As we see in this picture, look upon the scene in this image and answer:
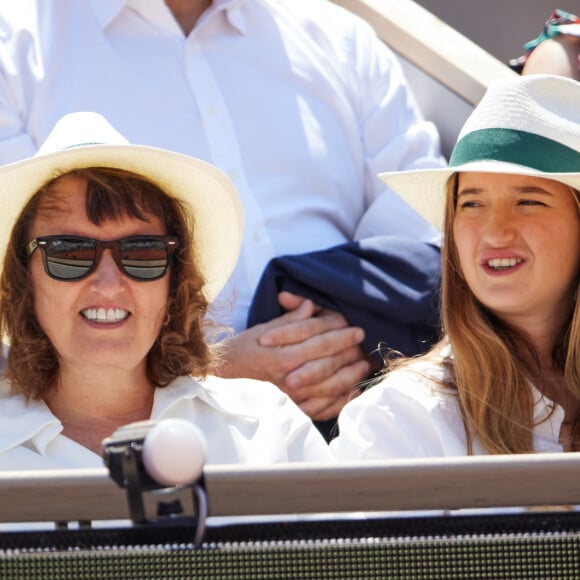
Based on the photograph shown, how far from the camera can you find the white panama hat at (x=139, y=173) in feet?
7.58

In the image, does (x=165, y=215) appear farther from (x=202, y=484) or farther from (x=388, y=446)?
(x=202, y=484)

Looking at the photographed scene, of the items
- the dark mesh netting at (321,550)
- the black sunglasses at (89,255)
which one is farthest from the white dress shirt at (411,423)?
the dark mesh netting at (321,550)

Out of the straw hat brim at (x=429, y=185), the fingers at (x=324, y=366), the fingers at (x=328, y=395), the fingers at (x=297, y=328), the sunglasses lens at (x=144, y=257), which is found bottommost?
the fingers at (x=328, y=395)

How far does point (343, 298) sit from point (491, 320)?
54 centimetres

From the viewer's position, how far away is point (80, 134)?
7.80ft

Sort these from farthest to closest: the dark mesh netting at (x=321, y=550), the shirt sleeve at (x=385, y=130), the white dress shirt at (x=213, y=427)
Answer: the shirt sleeve at (x=385, y=130), the white dress shirt at (x=213, y=427), the dark mesh netting at (x=321, y=550)

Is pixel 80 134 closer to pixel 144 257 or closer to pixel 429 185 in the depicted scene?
pixel 144 257

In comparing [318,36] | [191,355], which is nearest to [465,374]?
[191,355]

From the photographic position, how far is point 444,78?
3.61 meters

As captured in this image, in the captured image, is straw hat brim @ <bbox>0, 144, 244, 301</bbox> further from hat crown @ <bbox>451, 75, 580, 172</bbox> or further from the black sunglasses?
hat crown @ <bbox>451, 75, 580, 172</bbox>

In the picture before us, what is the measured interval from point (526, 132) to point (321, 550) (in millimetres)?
1412

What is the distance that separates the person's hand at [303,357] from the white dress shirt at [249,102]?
13 cm

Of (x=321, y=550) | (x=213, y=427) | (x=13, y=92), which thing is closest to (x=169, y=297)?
(x=213, y=427)

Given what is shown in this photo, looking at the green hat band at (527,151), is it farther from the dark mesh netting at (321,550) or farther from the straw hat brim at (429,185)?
the dark mesh netting at (321,550)
